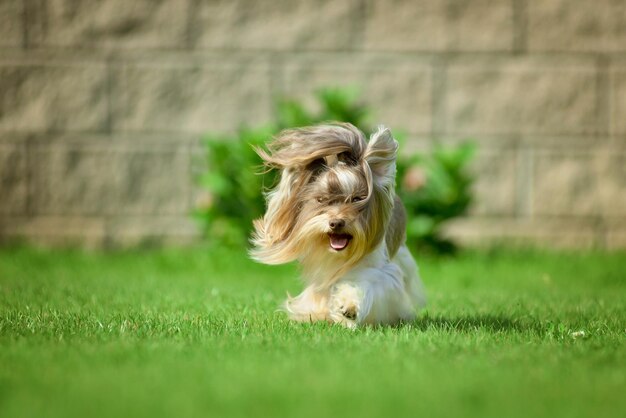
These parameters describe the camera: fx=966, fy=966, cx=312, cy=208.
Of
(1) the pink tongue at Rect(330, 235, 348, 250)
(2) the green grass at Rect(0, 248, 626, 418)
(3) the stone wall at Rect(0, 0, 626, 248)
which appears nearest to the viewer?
(2) the green grass at Rect(0, 248, 626, 418)

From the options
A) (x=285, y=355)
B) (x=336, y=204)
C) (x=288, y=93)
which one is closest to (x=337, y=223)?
(x=336, y=204)

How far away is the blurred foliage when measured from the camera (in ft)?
28.1

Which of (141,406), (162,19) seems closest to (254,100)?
(162,19)

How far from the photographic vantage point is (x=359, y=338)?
4.49m

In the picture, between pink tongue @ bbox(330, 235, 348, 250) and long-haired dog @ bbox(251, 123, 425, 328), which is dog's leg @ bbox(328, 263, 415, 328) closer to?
long-haired dog @ bbox(251, 123, 425, 328)

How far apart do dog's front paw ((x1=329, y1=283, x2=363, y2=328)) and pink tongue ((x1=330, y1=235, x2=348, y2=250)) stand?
23 cm

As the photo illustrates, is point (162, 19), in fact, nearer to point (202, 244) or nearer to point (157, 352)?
point (202, 244)

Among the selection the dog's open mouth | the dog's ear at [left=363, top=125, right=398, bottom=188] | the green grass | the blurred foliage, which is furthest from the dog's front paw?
the blurred foliage

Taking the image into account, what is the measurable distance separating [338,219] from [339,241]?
16cm

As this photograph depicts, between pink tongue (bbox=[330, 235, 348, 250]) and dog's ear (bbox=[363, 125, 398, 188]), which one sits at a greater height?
dog's ear (bbox=[363, 125, 398, 188])

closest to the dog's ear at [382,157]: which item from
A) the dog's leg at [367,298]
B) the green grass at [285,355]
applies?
the dog's leg at [367,298]

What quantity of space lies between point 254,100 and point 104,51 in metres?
1.51

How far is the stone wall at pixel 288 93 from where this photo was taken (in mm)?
9266

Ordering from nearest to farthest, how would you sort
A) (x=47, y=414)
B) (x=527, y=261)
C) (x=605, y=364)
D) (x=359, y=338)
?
(x=47, y=414) → (x=605, y=364) → (x=359, y=338) → (x=527, y=261)
